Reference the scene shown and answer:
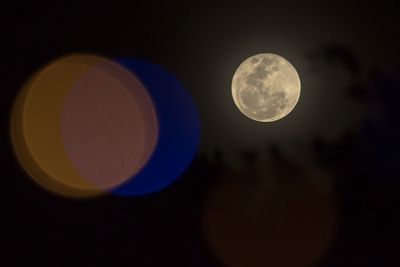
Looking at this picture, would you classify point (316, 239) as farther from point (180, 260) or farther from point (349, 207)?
point (180, 260)

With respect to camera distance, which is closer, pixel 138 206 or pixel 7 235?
pixel 7 235

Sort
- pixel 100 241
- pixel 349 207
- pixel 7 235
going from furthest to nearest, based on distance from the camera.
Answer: pixel 349 207 < pixel 100 241 < pixel 7 235

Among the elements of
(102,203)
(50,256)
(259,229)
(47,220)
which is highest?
(259,229)

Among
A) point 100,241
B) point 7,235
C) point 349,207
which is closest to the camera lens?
point 7,235

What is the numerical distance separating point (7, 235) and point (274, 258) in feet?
14.9

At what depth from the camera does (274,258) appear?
798 centimetres

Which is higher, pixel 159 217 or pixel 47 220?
pixel 159 217

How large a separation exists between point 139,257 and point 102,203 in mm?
1138

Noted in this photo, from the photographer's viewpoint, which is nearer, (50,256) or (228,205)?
(50,256)

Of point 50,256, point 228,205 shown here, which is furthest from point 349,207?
point 50,256

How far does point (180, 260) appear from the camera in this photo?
7828 mm

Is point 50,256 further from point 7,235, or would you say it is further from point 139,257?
point 139,257

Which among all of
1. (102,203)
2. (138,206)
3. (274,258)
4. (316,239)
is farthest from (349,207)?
(102,203)

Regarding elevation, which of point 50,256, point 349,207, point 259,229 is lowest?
point 50,256
